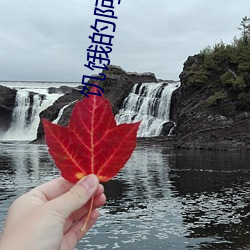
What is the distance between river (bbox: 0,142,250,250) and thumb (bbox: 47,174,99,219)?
918cm

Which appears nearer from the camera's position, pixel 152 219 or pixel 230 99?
pixel 152 219

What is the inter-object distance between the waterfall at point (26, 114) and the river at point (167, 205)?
42023 millimetres

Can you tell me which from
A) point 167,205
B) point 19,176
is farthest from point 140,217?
point 19,176

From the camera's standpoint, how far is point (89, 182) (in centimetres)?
193

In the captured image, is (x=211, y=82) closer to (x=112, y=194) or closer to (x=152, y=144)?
(x=152, y=144)

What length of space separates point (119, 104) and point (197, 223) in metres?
47.7

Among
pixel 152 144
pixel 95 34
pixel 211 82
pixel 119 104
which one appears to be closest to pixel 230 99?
pixel 211 82

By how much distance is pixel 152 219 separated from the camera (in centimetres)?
1331

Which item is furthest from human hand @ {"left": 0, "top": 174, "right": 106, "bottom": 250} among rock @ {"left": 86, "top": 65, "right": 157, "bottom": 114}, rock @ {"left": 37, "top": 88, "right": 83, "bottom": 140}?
rock @ {"left": 37, "top": 88, "right": 83, "bottom": 140}

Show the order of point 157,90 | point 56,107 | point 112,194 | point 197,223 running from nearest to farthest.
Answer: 1. point 197,223
2. point 112,194
3. point 157,90
4. point 56,107

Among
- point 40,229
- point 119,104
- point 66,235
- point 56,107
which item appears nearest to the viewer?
point 40,229

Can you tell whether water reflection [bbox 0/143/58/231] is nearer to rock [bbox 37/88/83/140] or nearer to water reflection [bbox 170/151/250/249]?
water reflection [bbox 170/151/250/249]

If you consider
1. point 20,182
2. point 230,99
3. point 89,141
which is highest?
point 230,99

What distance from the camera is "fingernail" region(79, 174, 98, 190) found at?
6.31 feet
